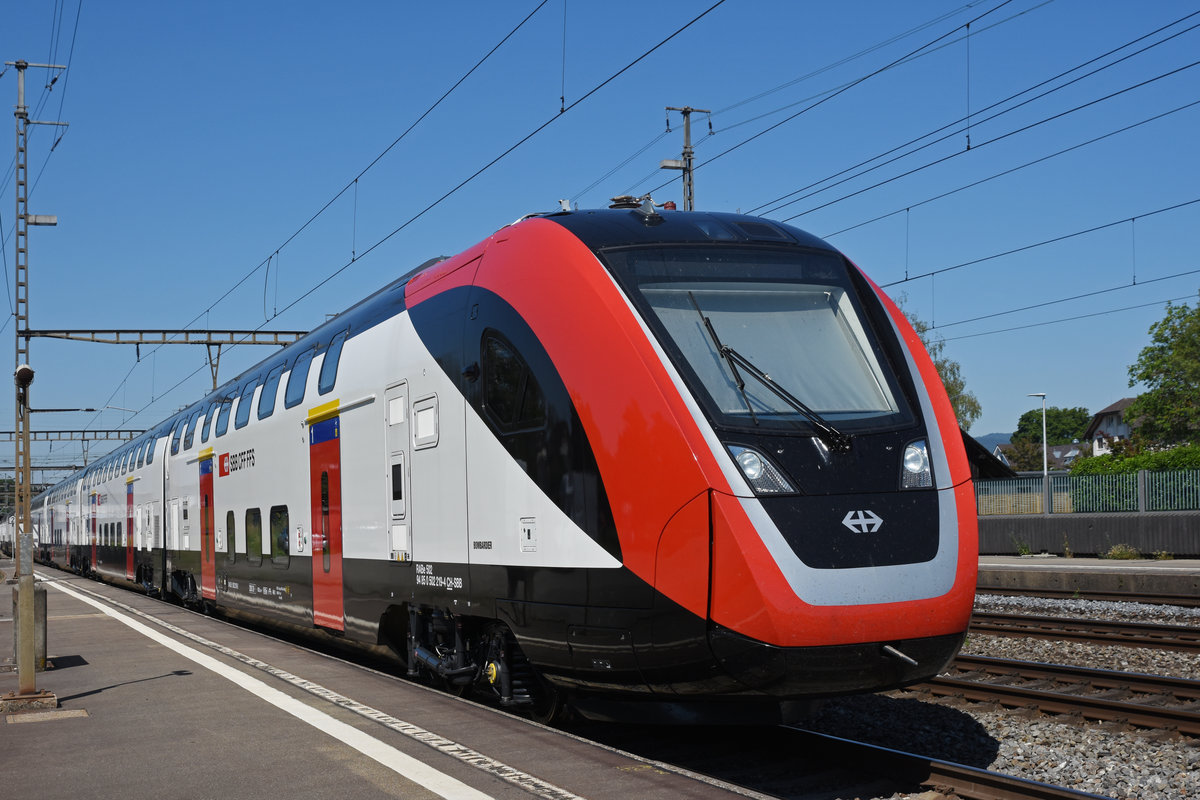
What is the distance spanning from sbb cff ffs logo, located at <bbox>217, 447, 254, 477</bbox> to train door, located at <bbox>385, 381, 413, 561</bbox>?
5717 mm

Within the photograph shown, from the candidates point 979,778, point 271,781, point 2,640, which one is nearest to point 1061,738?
point 979,778

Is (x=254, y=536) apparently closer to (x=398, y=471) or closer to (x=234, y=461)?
(x=234, y=461)

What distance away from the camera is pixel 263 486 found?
560 inches

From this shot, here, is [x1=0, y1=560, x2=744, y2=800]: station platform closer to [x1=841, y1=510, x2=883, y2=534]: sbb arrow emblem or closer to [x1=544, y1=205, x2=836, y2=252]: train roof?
[x1=841, y1=510, x2=883, y2=534]: sbb arrow emblem

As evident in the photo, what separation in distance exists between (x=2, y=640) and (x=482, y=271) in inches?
400

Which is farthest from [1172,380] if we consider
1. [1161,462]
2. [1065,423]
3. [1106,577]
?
[1065,423]

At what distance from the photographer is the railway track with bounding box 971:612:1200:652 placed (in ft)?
41.1

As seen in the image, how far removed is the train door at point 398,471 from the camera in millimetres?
9414

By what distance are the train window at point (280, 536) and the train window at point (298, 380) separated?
3.98 feet

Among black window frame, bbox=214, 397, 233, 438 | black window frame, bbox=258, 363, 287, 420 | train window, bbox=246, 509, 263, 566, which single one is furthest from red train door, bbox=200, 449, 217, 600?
black window frame, bbox=258, 363, 287, 420

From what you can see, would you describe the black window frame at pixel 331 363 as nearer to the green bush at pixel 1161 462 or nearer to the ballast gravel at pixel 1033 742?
the ballast gravel at pixel 1033 742

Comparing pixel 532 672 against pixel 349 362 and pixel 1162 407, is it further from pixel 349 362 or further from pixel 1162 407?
pixel 1162 407

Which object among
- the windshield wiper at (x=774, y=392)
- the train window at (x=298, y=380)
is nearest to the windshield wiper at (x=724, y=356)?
the windshield wiper at (x=774, y=392)

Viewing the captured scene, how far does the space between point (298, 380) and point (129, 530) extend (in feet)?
55.2
